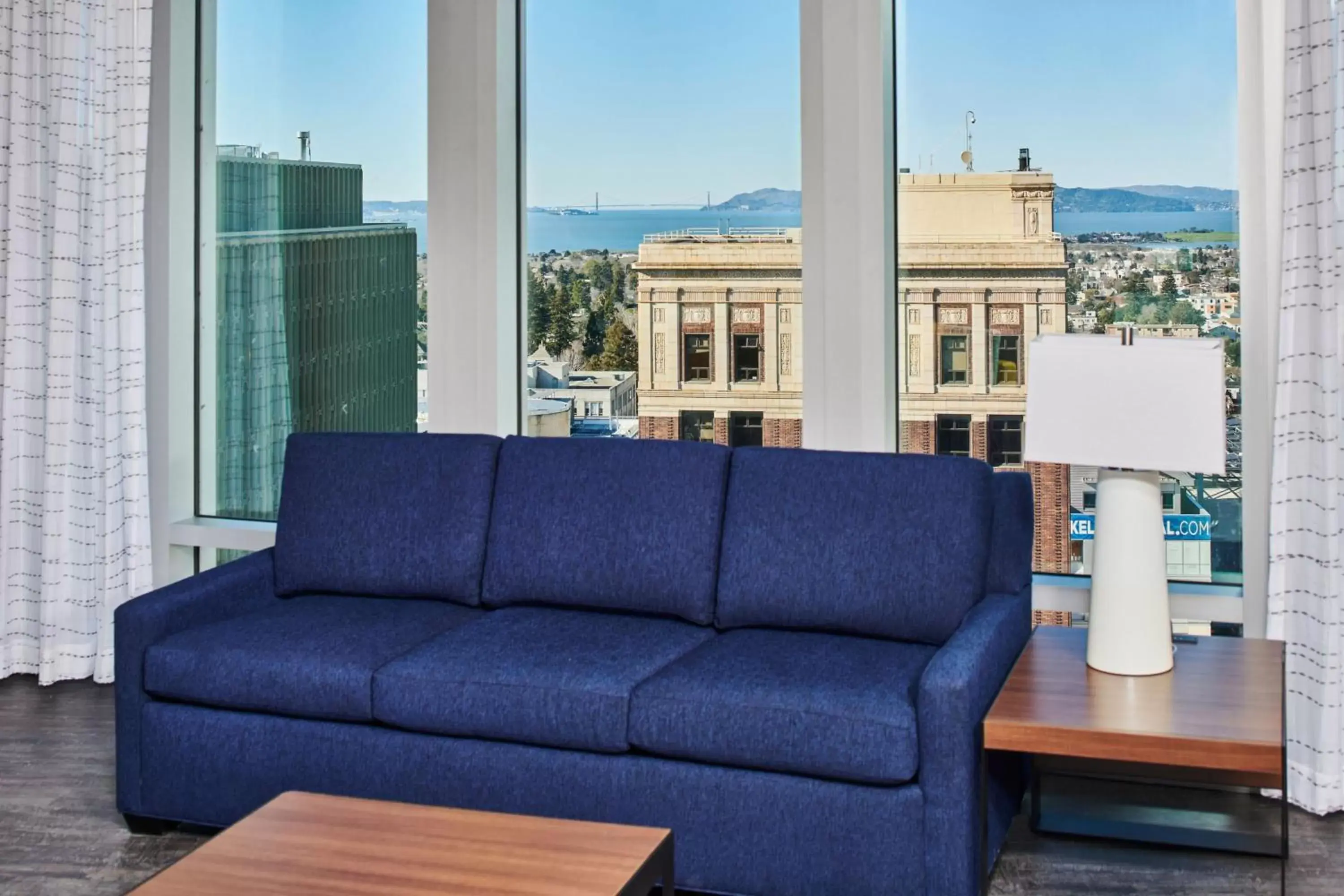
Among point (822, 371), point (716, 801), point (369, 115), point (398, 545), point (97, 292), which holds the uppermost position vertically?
point (369, 115)

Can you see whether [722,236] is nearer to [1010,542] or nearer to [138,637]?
[1010,542]

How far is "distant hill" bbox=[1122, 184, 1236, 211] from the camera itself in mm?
4031

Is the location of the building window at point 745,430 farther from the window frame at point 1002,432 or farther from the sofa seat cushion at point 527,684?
the sofa seat cushion at point 527,684

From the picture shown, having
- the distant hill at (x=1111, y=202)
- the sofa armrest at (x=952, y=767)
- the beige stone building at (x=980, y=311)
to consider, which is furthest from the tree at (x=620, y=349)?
the sofa armrest at (x=952, y=767)

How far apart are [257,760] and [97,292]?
2.26 m

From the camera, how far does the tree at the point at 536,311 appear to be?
4.91m

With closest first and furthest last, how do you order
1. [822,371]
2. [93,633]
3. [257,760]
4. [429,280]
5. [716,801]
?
[716,801] < [257,760] < [822,371] < [429,280] < [93,633]

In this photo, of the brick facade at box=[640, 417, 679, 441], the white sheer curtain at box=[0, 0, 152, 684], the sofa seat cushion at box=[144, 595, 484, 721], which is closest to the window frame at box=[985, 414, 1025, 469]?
the brick facade at box=[640, 417, 679, 441]

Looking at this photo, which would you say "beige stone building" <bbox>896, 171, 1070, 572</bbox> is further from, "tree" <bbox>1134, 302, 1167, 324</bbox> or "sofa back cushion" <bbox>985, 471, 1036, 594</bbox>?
"sofa back cushion" <bbox>985, 471, 1036, 594</bbox>

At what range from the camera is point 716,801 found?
3213 mm

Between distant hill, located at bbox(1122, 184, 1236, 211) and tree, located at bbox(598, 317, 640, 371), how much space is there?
66.4 inches

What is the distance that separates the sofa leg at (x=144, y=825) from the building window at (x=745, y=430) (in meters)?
2.03

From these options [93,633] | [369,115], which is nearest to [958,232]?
[369,115]

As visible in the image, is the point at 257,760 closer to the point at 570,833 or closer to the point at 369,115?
the point at 570,833
